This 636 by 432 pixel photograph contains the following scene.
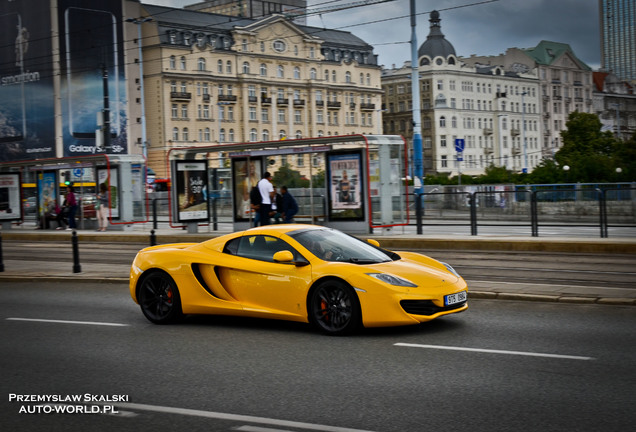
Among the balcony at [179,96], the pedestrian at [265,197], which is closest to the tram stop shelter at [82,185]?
the pedestrian at [265,197]

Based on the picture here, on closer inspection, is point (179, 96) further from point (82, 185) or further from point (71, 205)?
point (71, 205)

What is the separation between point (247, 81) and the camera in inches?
3775

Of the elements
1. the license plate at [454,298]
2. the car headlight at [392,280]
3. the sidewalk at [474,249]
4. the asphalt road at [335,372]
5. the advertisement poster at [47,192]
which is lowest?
the asphalt road at [335,372]

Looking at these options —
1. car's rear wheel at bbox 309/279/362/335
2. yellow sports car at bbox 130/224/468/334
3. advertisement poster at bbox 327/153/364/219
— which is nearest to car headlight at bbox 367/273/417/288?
yellow sports car at bbox 130/224/468/334

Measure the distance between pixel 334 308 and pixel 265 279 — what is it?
96 centimetres

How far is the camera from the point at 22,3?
87.1 meters

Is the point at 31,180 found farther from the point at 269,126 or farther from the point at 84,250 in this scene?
the point at 269,126

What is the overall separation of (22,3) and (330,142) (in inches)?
2813

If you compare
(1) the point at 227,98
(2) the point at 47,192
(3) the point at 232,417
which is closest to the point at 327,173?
(2) the point at 47,192

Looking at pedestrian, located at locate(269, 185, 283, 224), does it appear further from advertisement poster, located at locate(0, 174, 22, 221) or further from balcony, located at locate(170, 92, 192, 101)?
balcony, located at locate(170, 92, 192, 101)

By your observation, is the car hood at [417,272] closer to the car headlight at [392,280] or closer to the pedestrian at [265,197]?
the car headlight at [392,280]

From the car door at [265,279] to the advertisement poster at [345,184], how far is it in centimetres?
1513

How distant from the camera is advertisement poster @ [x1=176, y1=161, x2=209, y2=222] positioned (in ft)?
95.2

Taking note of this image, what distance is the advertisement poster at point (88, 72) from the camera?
84.2 meters
